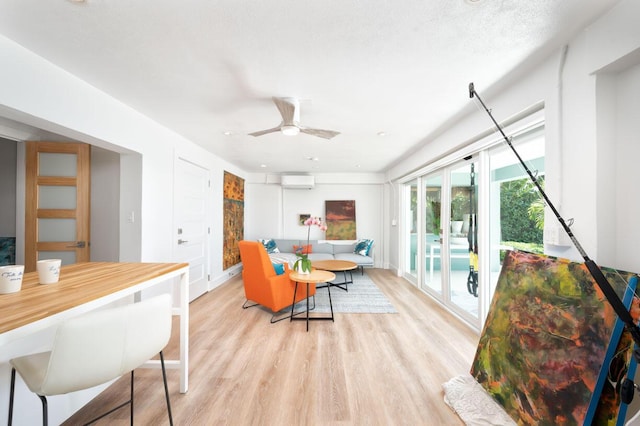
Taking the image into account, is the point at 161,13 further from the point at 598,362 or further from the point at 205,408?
the point at 598,362

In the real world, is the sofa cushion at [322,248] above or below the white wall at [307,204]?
below

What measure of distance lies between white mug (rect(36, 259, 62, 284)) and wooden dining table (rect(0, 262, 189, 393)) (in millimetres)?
27

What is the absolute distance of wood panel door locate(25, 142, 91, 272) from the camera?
8.75 feet

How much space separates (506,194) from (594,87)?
44.0 inches

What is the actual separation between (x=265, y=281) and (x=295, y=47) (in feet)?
7.97

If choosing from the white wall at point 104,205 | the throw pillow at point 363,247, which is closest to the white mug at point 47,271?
the white wall at point 104,205

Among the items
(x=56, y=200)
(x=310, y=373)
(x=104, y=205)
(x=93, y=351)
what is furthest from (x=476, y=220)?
(x=104, y=205)

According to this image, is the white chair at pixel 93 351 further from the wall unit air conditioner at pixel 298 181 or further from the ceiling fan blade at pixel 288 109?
the wall unit air conditioner at pixel 298 181

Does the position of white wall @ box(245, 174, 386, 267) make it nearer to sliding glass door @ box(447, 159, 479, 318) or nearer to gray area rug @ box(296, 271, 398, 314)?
gray area rug @ box(296, 271, 398, 314)

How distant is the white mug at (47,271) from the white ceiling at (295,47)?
1333mm

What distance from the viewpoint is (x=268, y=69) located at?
181 centimetres

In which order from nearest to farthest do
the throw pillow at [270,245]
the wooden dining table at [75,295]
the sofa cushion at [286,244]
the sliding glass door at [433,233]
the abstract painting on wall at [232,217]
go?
the wooden dining table at [75,295], the sliding glass door at [433,233], the abstract painting on wall at [232,217], the throw pillow at [270,245], the sofa cushion at [286,244]

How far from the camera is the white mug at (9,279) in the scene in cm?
109

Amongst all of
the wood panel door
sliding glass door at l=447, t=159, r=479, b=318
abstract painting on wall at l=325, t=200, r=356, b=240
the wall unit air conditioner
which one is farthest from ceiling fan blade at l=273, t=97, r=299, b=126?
abstract painting on wall at l=325, t=200, r=356, b=240
